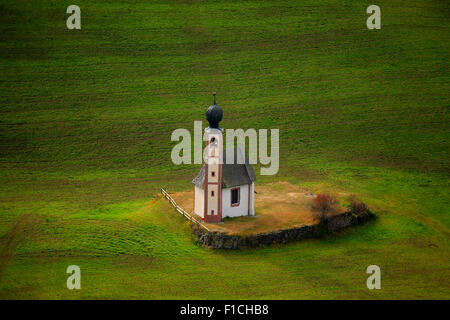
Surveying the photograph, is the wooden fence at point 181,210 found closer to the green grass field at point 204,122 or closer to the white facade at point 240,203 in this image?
the green grass field at point 204,122

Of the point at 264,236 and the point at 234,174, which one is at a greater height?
the point at 234,174

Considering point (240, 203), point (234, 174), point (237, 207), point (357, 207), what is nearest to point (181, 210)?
point (237, 207)

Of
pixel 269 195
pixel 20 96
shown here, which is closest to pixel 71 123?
pixel 20 96

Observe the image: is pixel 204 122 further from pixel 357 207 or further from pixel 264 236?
pixel 264 236

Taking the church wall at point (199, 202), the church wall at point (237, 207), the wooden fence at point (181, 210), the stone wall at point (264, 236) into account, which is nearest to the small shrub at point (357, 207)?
the stone wall at point (264, 236)

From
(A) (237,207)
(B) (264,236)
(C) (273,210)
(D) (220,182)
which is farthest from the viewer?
(C) (273,210)

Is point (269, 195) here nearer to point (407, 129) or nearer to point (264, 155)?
point (264, 155)
